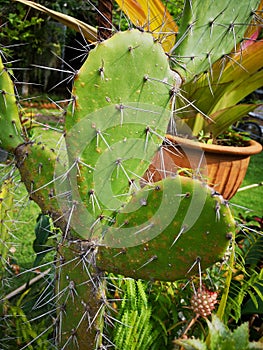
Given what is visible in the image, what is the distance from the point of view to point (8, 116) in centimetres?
96

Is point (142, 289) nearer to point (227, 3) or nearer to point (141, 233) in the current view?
point (141, 233)

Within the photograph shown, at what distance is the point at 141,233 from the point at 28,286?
0.90 meters

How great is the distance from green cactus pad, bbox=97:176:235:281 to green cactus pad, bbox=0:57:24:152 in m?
0.31

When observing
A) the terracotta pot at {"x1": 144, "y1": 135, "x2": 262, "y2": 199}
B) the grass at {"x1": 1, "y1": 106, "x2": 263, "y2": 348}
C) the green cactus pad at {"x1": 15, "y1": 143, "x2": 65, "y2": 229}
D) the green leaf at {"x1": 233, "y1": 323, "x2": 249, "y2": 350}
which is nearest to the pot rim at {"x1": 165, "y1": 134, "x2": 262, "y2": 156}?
the terracotta pot at {"x1": 144, "y1": 135, "x2": 262, "y2": 199}

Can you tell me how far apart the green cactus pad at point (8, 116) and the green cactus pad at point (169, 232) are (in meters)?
0.31

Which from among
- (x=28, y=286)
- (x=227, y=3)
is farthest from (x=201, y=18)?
(x=28, y=286)

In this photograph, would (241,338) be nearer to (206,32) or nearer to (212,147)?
(206,32)

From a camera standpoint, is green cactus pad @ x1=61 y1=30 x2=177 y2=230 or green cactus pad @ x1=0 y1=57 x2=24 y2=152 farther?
green cactus pad @ x1=0 y1=57 x2=24 y2=152

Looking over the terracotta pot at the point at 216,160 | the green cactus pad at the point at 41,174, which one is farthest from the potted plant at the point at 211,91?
the green cactus pad at the point at 41,174

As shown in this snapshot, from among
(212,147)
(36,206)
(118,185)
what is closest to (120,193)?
(118,185)

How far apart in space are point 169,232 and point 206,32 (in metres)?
0.47

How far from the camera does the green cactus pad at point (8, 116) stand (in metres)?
0.93

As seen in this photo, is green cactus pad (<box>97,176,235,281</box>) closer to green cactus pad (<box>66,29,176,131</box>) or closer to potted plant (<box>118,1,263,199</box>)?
potted plant (<box>118,1,263,199</box>)

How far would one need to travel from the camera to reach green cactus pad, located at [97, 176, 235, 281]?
0.68m
